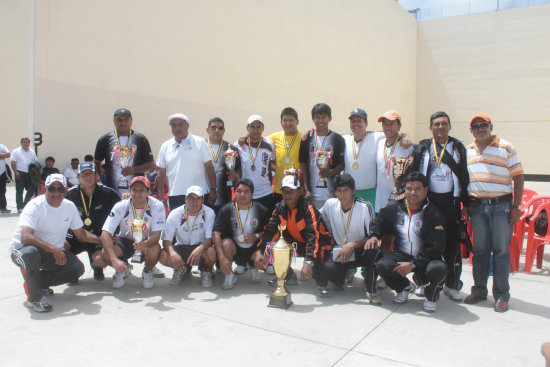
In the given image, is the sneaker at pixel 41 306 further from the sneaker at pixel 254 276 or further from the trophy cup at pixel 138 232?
the sneaker at pixel 254 276

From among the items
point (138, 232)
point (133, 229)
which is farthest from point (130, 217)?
point (138, 232)

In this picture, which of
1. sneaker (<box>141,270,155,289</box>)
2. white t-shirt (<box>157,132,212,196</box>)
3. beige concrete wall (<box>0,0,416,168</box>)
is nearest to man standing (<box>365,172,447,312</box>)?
white t-shirt (<box>157,132,212,196</box>)

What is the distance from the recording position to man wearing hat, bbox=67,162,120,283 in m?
4.53

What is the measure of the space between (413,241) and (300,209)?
112cm

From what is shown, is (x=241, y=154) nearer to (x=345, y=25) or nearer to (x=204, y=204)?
(x=204, y=204)

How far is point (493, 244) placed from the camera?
396cm

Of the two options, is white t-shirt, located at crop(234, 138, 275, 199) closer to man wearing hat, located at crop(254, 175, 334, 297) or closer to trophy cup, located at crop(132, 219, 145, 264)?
man wearing hat, located at crop(254, 175, 334, 297)

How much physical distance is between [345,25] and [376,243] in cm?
1990

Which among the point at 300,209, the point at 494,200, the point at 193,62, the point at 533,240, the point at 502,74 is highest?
the point at 502,74

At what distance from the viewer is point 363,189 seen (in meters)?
4.86

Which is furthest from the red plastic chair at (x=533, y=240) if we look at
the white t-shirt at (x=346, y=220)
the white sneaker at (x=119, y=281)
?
the white sneaker at (x=119, y=281)

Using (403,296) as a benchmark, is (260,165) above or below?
above

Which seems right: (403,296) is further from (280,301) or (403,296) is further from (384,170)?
(384,170)

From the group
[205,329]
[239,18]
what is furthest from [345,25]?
[205,329]
